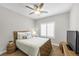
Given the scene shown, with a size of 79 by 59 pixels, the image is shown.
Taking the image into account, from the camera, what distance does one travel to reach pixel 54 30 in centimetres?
143

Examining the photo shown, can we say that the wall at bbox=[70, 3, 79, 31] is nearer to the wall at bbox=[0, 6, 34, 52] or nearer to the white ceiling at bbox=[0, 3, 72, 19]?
the white ceiling at bbox=[0, 3, 72, 19]

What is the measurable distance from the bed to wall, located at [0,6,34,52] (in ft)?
0.40

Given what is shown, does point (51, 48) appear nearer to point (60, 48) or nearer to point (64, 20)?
point (60, 48)

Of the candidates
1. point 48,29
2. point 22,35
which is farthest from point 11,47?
point 48,29

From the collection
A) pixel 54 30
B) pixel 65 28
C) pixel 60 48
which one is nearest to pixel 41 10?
pixel 54 30

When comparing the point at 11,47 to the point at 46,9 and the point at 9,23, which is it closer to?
the point at 9,23

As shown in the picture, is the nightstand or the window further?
the window

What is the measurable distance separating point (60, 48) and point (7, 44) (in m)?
1.13

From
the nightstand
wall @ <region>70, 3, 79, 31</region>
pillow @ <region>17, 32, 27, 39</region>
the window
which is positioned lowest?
the nightstand

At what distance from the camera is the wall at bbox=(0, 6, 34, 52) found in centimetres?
120

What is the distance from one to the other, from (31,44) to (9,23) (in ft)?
1.93

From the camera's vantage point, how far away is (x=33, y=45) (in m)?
1.33

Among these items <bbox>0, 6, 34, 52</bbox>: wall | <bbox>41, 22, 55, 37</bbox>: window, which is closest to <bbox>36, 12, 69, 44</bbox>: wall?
<bbox>41, 22, 55, 37</bbox>: window

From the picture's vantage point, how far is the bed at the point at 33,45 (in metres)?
1.25
